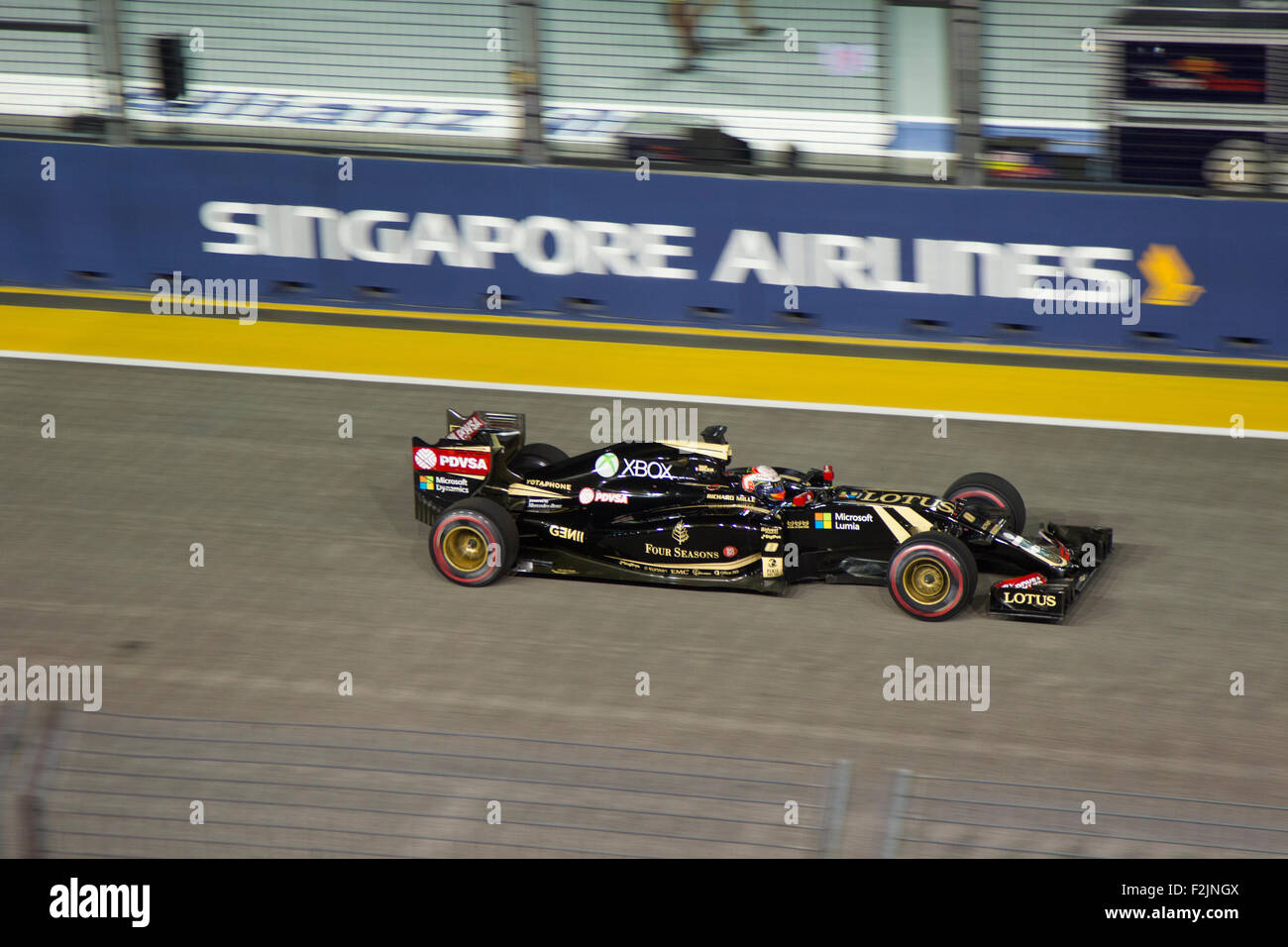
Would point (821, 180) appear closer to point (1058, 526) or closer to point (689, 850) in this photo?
point (1058, 526)

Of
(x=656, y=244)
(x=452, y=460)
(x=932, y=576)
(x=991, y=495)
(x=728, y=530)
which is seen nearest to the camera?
(x=932, y=576)

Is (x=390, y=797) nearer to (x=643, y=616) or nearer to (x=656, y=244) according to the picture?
(x=643, y=616)

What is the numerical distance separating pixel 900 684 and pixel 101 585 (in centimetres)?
484

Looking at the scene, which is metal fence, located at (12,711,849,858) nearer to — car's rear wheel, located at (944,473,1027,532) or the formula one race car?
the formula one race car

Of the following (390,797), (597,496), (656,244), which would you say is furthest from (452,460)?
(656,244)

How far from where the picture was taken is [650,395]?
501 inches

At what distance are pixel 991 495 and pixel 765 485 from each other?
1.41m

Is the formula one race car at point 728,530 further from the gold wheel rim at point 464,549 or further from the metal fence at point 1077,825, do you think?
the metal fence at point 1077,825

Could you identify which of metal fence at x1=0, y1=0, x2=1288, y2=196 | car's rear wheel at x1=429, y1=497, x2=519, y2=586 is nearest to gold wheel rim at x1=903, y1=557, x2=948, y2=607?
car's rear wheel at x1=429, y1=497, x2=519, y2=586

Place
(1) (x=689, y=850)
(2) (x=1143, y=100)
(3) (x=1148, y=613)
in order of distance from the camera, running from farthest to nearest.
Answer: (2) (x=1143, y=100)
(3) (x=1148, y=613)
(1) (x=689, y=850)

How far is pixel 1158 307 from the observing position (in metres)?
12.3

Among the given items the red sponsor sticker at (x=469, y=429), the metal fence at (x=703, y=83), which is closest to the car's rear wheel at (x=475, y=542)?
the red sponsor sticker at (x=469, y=429)

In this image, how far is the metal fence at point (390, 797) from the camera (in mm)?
6629
